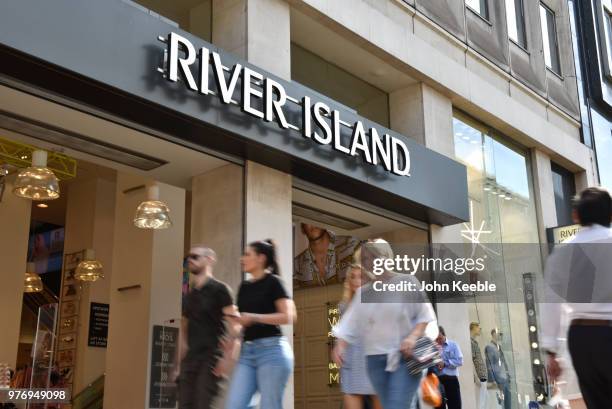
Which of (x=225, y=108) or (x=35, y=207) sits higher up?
(x=35, y=207)

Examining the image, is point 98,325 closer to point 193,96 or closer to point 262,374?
point 193,96

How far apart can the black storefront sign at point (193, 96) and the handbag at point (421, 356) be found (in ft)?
12.2

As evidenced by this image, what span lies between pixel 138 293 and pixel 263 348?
26.6 feet

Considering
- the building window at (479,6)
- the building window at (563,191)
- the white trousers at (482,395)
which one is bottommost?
the white trousers at (482,395)

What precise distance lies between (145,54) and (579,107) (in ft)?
43.1

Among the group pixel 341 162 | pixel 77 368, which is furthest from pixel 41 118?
pixel 77 368

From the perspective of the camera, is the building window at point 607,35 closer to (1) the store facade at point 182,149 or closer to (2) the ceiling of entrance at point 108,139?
(1) the store facade at point 182,149

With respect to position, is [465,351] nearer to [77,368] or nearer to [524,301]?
[524,301]

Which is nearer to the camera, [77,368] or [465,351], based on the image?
[465,351]

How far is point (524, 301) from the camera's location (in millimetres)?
14055

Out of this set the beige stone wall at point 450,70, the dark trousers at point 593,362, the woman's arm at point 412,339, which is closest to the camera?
the dark trousers at point 593,362

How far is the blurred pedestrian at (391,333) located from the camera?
16.7ft

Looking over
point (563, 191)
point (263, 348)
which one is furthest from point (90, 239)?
point (263, 348)

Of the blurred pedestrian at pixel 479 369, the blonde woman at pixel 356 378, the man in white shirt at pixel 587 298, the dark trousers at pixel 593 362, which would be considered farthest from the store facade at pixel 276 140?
the dark trousers at pixel 593 362
